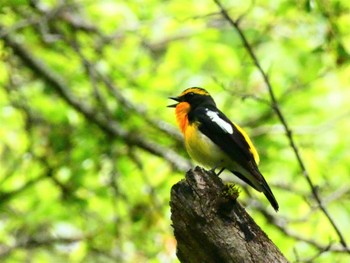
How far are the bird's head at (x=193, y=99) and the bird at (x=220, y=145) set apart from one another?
0.73 feet

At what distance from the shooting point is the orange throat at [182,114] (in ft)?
17.5

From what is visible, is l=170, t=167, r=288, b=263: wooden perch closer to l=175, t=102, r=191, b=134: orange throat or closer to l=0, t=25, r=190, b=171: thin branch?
l=175, t=102, r=191, b=134: orange throat

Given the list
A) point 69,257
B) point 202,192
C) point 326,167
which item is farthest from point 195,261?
point 69,257

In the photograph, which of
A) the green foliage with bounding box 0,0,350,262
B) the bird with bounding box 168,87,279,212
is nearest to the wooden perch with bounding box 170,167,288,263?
the bird with bounding box 168,87,279,212

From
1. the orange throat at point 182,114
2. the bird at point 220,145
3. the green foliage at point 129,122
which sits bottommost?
the bird at point 220,145

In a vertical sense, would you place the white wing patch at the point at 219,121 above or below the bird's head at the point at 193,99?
below

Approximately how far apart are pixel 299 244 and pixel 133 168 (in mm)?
1803

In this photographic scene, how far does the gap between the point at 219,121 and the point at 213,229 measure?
1885 millimetres

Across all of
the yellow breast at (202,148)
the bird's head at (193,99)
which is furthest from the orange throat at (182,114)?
the yellow breast at (202,148)

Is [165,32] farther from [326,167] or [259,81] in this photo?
[326,167]

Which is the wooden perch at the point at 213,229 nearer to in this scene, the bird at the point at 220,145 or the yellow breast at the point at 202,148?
the bird at the point at 220,145

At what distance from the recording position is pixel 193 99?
565cm

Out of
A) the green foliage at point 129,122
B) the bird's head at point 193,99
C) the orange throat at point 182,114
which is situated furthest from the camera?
the green foliage at point 129,122

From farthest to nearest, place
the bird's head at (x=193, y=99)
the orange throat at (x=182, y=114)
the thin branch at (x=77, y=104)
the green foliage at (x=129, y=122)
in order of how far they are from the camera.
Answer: the thin branch at (x=77, y=104) < the green foliage at (x=129, y=122) < the bird's head at (x=193, y=99) < the orange throat at (x=182, y=114)
